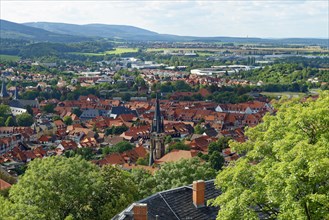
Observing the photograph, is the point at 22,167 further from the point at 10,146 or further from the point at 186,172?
the point at 186,172

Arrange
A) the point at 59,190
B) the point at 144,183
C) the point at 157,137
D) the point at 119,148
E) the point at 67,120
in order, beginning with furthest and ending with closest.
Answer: the point at 67,120 → the point at 119,148 → the point at 157,137 → the point at 144,183 → the point at 59,190

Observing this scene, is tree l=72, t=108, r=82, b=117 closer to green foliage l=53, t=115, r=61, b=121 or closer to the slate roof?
green foliage l=53, t=115, r=61, b=121

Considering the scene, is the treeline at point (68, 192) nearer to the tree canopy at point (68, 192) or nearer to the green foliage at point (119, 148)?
the tree canopy at point (68, 192)

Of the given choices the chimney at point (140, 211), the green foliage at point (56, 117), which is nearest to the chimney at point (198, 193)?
the chimney at point (140, 211)

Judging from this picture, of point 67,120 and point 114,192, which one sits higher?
point 114,192

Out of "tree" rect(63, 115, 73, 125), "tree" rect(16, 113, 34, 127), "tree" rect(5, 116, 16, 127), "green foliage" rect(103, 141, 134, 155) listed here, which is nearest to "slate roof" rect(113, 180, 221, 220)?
"green foliage" rect(103, 141, 134, 155)

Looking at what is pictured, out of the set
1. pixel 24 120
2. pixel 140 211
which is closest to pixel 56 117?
pixel 24 120

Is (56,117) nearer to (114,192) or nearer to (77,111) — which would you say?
(77,111)

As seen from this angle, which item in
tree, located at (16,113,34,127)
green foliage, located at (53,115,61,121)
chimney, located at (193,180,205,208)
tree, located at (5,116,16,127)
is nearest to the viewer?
chimney, located at (193,180,205,208)
